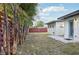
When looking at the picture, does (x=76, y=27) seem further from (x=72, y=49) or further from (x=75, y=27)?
(x=72, y=49)

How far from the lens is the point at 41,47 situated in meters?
2.79

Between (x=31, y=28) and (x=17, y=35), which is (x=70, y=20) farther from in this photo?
(x=17, y=35)

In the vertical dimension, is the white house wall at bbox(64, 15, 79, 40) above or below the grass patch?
above

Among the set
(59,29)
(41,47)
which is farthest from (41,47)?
(59,29)

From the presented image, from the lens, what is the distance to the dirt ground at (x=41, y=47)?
2.78 meters

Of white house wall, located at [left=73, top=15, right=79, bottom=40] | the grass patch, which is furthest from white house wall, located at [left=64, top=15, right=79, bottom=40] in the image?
the grass patch

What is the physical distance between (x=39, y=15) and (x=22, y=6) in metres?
0.29

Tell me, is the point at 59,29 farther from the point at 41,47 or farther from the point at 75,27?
the point at 41,47

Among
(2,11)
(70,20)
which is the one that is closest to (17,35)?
(2,11)

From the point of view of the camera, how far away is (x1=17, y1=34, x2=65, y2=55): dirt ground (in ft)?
9.11

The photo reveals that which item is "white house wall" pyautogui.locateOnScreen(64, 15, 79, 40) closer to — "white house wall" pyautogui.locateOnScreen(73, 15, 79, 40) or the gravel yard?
"white house wall" pyautogui.locateOnScreen(73, 15, 79, 40)

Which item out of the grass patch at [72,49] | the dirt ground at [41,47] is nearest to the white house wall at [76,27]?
the grass patch at [72,49]

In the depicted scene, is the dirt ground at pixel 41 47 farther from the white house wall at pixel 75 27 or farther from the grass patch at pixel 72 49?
the white house wall at pixel 75 27

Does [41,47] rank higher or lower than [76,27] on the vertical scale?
lower
